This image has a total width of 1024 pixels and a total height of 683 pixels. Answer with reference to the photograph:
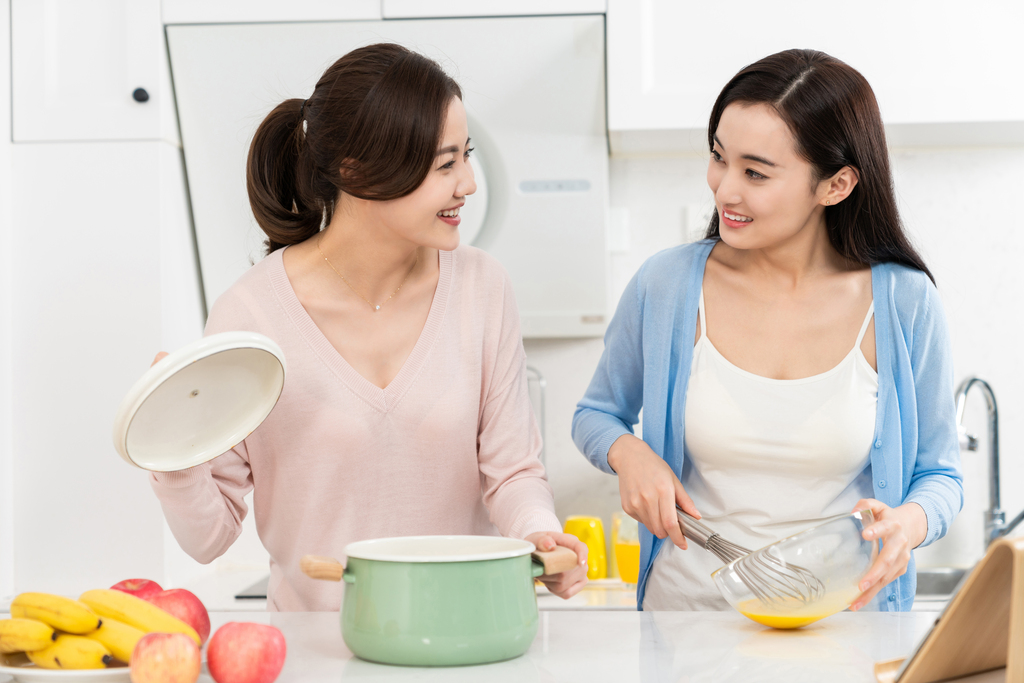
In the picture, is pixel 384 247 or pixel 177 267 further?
pixel 177 267

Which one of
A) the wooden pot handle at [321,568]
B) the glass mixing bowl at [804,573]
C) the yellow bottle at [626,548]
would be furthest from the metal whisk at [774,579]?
the yellow bottle at [626,548]

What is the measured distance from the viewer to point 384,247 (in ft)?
3.42

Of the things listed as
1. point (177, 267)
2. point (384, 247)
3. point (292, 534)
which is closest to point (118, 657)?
point (292, 534)

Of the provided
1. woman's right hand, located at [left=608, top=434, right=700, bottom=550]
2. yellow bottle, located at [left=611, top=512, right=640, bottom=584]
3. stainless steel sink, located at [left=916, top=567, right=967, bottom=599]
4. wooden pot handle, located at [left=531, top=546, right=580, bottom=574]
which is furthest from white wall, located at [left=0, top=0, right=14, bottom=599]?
stainless steel sink, located at [left=916, top=567, right=967, bottom=599]

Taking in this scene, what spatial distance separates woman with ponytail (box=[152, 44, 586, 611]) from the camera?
0.95 m

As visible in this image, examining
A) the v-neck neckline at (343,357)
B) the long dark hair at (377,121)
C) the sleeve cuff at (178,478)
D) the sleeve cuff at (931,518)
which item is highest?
the long dark hair at (377,121)

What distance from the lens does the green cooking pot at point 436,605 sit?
0.64 metres

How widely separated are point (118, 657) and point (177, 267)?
1.27 metres

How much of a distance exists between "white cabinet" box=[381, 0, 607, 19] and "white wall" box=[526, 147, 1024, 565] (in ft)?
1.30

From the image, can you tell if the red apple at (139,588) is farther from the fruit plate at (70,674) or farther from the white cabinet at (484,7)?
the white cabinet at (484,7)

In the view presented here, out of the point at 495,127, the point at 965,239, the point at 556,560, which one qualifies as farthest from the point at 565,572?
the point at 965,239

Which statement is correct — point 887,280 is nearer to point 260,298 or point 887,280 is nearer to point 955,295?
point 260,298

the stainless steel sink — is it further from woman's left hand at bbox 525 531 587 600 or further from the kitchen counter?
woman's left hand at bbox 525 531 587 600

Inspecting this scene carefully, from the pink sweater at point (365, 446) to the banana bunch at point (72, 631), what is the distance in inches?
11.6
